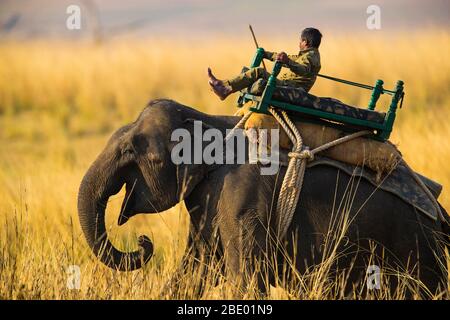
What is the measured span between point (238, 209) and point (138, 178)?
723 millimetres

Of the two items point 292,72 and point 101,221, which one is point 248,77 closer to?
point 292,72

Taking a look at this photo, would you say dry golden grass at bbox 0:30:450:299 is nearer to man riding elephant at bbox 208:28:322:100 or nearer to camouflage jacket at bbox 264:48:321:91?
man riding elephant at bbox 208:28:322:100

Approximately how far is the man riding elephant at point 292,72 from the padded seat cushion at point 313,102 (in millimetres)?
72

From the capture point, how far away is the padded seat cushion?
8.34 meters

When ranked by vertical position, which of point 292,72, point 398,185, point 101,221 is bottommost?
point 101,221

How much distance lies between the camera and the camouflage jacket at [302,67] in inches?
333

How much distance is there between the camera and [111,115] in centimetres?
2119

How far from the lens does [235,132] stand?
27.8ft

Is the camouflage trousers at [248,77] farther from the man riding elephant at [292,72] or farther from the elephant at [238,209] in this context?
the elephant at [238,209]

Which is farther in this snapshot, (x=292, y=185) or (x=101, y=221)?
(x=101, y=221)

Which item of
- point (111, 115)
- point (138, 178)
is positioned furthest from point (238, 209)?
point (111, 115)

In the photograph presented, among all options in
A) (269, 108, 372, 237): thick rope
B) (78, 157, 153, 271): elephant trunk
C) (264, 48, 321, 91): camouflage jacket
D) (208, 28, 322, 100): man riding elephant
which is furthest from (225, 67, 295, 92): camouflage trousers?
(78, 157, 153, 271): elephant trunk

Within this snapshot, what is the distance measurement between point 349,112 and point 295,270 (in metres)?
1.09

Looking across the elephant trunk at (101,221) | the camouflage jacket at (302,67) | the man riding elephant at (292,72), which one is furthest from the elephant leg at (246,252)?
the camouflage jacket at (302,67)
